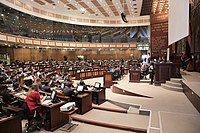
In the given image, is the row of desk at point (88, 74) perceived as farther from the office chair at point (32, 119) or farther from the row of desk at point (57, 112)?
the office chair at point (32, 119)

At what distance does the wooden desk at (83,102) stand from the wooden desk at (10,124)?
6.43 feet

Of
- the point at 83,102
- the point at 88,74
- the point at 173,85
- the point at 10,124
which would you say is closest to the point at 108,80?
the point at 88,74

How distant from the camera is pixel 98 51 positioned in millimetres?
24703

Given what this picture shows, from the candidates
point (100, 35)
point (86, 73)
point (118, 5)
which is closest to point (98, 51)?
point (100, 35)

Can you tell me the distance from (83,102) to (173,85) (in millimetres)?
3985

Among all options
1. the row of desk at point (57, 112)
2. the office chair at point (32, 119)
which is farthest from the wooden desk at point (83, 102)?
the office chair at point (32, 119)

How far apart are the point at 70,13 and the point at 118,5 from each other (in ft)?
22.3

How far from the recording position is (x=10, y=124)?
11.5ft

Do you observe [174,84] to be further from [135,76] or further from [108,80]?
[108,80]

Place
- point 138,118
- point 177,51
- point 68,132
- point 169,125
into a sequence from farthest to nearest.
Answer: point 177,51 → point 138,118 → point 68,132 → point 169,125

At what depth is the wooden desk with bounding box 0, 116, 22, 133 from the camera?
11.0 ft

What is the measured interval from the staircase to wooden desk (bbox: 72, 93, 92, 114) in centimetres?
348

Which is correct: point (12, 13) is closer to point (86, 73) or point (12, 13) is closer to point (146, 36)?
point (86, 73)

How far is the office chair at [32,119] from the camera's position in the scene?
13.4 feet
